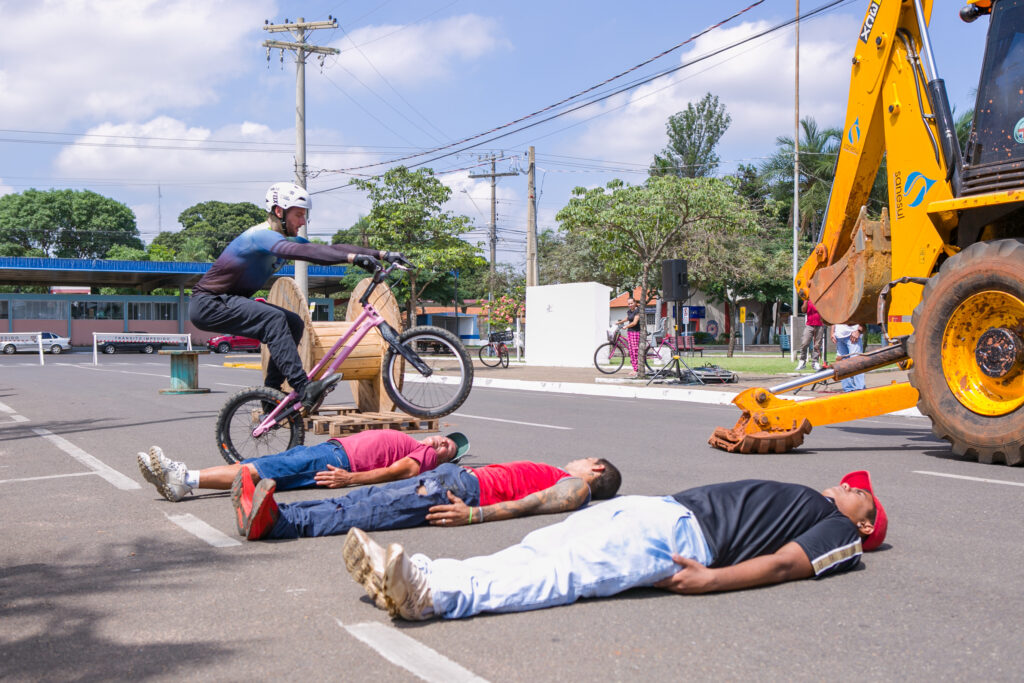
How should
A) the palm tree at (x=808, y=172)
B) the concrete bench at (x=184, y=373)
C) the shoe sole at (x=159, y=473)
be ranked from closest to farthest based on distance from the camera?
1. the shoe sole at (x=159, y=473)
2. the concrete bench at (x=184, y=373)
3. the palm tree at (x=808, y=172)

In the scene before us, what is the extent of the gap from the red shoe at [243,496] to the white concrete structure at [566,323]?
21.9 m

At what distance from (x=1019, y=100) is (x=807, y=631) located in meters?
6.14

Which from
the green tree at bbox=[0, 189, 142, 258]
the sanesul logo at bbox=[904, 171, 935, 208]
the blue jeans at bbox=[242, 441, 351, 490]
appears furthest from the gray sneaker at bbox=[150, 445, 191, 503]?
the green tree at bbox=[0, 189, 142, 258]

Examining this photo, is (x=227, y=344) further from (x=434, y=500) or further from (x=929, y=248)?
(x=434, y=500)

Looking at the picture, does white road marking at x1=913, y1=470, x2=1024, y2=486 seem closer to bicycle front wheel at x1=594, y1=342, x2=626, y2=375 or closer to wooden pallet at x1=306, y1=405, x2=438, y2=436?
wooden pallet at x1=306, y1=405, x2=438, y2=436

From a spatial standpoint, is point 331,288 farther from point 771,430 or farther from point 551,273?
point 771,430

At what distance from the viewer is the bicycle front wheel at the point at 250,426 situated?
6.78 m

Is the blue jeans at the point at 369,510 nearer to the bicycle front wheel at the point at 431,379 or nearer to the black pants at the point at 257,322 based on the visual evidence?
the black pants at the point at 257,322

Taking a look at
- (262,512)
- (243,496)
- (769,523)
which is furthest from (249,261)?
(769,523)

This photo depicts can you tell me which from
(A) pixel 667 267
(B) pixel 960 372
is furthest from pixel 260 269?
(A) pixel 667 267

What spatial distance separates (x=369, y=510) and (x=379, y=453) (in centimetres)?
100

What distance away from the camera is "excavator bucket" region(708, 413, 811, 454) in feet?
26.3

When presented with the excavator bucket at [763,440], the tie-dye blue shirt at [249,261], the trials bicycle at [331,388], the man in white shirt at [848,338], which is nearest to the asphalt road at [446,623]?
the trials bicycle at [331,388]

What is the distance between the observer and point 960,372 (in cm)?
762
